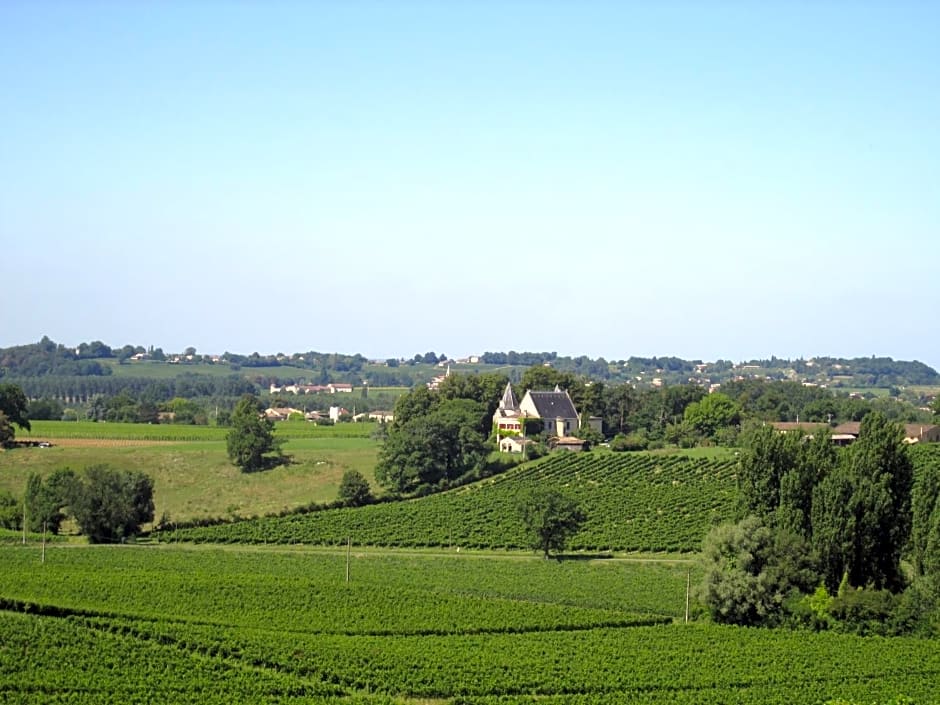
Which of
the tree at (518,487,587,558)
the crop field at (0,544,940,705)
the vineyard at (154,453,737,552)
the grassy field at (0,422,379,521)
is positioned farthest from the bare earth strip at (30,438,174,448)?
the tree at (518,487,587,558)

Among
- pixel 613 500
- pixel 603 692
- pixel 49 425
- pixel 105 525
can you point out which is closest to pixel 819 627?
pixel 603 692

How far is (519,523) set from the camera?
236 feet

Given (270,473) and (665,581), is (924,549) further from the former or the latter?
(270,473)

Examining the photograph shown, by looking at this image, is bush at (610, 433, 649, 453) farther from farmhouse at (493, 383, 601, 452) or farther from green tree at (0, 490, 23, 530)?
green tree at (0, 490, 23, 530)

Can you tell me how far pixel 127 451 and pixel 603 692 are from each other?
2597 inches

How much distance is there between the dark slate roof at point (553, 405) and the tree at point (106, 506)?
4405cm

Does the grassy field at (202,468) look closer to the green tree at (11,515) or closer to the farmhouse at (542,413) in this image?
the green tree at (11,515)

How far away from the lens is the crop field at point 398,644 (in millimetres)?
37062

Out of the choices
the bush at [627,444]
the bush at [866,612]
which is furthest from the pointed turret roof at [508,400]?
the bush at [866,612]

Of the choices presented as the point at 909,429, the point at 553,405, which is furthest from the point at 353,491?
the point at 909,429

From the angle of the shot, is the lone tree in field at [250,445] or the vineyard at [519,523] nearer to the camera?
the vineyard at [519,523]

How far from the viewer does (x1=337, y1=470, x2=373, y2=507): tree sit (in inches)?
3145

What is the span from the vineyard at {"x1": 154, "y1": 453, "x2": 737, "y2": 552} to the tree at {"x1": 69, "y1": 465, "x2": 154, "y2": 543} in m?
2.14

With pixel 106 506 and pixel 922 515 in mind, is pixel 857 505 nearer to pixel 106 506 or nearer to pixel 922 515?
pixel 922 515
